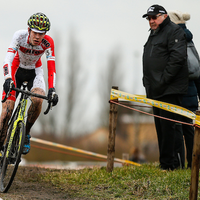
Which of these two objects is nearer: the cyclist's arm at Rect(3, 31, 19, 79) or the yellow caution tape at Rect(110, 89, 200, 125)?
the yellow caution tape at Rect(110, 89, 200, 125)

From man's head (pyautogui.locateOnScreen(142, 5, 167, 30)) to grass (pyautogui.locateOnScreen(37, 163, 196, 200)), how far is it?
2618mm

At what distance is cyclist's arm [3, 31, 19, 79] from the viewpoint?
18.6 feet

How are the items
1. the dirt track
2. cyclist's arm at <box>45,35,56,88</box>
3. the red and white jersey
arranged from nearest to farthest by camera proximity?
the dirt track < the red and white jersey < cyclist's arm at <box>45,35,56,88</box>

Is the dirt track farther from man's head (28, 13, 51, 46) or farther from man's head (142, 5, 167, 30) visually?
man's head (142, 5, 167, 30)

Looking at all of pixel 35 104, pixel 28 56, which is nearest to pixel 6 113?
pixel 35 104

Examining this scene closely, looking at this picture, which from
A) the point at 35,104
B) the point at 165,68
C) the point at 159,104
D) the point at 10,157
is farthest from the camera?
the point at 165,68

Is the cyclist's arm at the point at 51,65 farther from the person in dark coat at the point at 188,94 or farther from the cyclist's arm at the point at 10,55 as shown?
the person in dark coat at the point at 188,94

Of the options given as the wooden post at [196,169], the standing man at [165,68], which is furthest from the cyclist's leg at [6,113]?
the wooden post at [196,169]

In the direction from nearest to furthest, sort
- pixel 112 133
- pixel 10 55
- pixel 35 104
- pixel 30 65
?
pixel 10 55 < pixel 35 104 < pixel 30 65 < pixel 112 133

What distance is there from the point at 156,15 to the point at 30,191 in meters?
3.67

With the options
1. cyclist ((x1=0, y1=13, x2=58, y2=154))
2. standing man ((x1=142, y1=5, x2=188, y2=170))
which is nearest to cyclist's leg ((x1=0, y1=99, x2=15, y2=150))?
cyclist ((x1=0, y1=13, x2=58, y2=154))

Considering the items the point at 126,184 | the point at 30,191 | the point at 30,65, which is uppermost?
the point at 30,65

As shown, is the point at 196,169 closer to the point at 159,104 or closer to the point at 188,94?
the point at 159,104

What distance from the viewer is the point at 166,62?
616 cm
